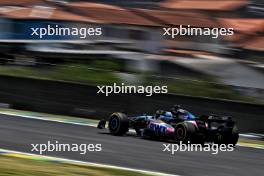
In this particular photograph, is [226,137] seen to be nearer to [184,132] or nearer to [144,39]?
[184,132]

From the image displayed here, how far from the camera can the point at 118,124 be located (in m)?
10.1

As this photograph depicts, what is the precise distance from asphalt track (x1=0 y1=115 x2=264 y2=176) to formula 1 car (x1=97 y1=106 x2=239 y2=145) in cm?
18

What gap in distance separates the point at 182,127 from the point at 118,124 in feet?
4.58

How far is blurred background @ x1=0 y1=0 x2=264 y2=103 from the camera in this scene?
20594 millimetres

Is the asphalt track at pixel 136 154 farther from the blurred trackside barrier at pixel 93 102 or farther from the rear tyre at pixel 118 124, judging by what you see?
the blurred trackside barrier at pixel 93 102

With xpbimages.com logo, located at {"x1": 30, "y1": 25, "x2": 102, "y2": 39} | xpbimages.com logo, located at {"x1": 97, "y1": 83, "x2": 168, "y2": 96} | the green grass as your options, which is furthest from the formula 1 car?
xpbimages.com logo, located at {"x1": 30, "y1": 25, "x2": 102, "y2": 39}

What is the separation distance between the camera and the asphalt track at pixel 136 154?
7.41 m

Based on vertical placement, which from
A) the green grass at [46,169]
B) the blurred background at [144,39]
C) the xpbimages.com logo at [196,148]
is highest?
the blurred background at [144,39]

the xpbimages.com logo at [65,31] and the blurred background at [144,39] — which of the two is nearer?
the blurred background at [144,39]

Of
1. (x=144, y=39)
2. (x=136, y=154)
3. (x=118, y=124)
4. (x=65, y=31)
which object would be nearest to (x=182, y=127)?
(x=136, y=154)

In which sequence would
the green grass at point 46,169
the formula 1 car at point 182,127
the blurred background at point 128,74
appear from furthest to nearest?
the formula 1 car at point 182,127, the blurred background at point 128,74, the green grass at point 46,169

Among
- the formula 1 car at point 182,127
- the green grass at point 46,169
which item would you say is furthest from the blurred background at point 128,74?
the formula 1 car at point 182,127

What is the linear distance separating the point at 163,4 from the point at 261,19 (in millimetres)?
3786

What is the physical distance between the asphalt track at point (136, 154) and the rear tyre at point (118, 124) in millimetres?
136
